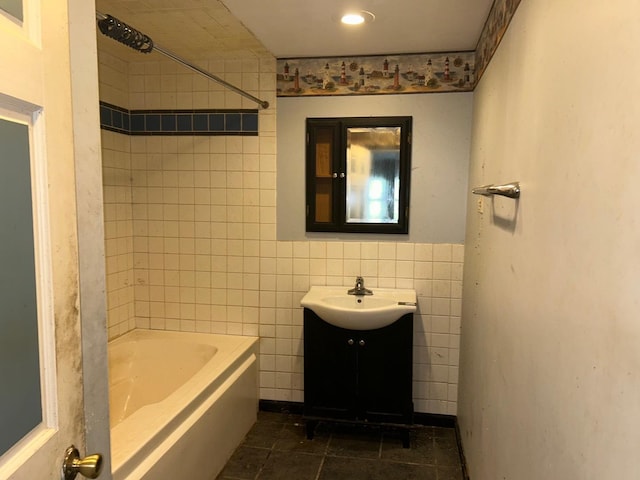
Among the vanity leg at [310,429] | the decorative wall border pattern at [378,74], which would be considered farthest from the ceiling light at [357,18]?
the vanity leg at [310,429]

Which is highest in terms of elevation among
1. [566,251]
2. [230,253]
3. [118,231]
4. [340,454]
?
[566,251]

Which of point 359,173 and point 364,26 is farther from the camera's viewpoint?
point 359,173

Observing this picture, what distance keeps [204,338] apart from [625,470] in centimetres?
276

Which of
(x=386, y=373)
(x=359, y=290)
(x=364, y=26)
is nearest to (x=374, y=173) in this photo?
(x=359, y=290)

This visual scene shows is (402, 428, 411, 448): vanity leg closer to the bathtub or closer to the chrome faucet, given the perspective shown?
the chrome faucet

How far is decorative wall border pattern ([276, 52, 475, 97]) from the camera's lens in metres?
2.78

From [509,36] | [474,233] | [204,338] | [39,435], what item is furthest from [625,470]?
[204,338]

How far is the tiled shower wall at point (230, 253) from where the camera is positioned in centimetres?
297

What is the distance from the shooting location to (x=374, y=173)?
2.95m

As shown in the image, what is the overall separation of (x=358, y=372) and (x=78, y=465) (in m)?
2.01

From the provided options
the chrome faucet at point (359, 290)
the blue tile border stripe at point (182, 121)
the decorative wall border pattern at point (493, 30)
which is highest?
the decorative wall border pattern at point (493, 30)

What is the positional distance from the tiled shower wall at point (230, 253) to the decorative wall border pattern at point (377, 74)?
16 centimetres

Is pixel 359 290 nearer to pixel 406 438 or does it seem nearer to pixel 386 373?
pixel 386 373

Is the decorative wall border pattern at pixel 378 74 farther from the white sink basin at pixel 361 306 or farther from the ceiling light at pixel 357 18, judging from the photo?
the white sink basin at pixel 361 306
